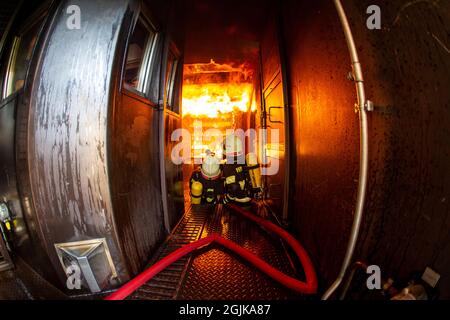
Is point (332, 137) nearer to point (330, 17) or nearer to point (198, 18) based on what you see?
point (330, 17)

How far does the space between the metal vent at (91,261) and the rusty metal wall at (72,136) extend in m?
0.09

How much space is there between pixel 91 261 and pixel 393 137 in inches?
146

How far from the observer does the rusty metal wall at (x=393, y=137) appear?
4.33 ft

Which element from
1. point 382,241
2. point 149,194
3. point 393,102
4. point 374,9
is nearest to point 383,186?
point 382,241

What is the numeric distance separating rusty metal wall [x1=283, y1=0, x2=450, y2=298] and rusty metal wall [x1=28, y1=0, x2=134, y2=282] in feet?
9.23

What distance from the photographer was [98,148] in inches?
85.1

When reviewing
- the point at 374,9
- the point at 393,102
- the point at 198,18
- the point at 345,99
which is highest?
the point at 198,18

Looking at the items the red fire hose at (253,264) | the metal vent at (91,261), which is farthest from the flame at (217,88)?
the metal vent at (91,261)

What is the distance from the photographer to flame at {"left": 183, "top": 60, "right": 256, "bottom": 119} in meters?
7.16

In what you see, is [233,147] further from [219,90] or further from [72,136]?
[72,136]

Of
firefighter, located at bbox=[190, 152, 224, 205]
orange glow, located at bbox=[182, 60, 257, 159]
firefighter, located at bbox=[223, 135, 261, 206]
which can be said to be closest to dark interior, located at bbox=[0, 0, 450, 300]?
firefighter, located at bbox=[223, 135, 261, 206]

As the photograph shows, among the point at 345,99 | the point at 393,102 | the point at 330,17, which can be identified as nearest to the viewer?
the point at 393,102

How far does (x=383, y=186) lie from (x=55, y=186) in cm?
367

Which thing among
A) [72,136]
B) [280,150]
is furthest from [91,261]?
[280,150]
